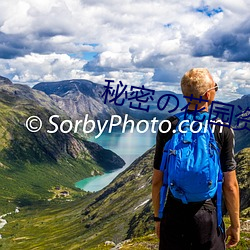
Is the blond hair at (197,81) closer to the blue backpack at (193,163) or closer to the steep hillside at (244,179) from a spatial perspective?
the blue backpack at (193,163)

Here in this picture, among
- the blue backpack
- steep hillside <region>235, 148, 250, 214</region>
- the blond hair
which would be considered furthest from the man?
steep hillside <region>235, 148, 250, 214</region>

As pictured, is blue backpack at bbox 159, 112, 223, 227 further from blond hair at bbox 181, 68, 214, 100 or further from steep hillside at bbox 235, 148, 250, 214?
steep hillside at bbox 235, 148, 250, 214

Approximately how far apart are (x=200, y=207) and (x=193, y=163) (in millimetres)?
1466

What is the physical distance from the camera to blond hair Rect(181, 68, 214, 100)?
417 inches

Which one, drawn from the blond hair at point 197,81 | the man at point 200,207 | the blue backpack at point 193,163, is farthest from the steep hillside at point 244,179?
the blond hair at point 197,81

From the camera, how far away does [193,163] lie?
9.90 meters

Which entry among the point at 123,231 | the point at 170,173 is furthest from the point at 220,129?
the point at 123,231

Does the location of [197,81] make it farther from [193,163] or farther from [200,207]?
[200,207]

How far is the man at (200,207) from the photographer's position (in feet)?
34.7

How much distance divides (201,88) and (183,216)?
3.74 meters

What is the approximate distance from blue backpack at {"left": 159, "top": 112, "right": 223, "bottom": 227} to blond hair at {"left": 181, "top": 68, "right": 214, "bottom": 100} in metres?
0.76

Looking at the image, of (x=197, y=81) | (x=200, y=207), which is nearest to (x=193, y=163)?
(x=200, y=207)

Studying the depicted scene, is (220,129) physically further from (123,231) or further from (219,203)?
(123,231)

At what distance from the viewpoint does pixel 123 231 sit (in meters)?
149
